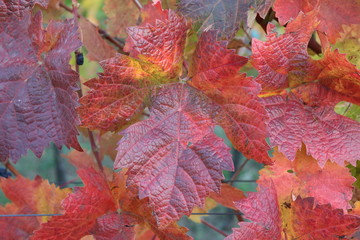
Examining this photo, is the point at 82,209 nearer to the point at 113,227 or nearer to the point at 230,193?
the point at 113,227

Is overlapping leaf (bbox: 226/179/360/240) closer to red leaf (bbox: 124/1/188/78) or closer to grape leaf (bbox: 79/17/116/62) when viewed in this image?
red leaf (bbox: 124/1/188/78)

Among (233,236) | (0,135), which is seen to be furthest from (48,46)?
(233,236)

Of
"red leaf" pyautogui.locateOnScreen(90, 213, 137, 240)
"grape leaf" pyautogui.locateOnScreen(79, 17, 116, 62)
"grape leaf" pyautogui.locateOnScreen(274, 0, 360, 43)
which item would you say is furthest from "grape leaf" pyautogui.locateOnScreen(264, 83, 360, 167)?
"grape leaf" pyautogui.locateOnScreen(79, 17, 116, 62)

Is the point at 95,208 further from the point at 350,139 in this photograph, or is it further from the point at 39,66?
the point at 350,139

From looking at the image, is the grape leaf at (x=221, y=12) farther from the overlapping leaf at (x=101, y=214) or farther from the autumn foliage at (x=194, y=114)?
the overlapping leaf at (x=101, y=214)

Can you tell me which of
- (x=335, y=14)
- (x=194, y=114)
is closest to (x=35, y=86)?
(x=194, y=114)

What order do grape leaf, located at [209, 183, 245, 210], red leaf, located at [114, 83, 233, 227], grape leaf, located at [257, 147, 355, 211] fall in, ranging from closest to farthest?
red leaf, located at [114, 83, 233, 227] < grape leaf, located at [257, 147, 355, 211] < grape leaf, located at [209, 183, 245, 210]
